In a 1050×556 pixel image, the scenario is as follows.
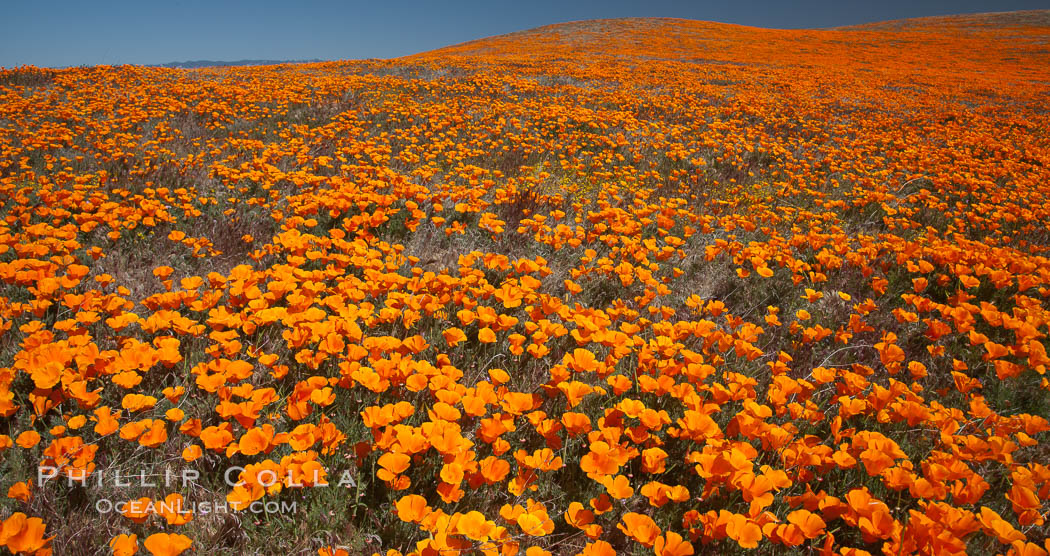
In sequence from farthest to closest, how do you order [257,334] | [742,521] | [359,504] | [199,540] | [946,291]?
[946,291], [257,334], [359,504], [199,540], [742,521]

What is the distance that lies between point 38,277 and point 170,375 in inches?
43.6

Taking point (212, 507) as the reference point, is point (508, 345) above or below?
above

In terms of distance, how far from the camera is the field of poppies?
1810 mm

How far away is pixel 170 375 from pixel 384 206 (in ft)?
8.01

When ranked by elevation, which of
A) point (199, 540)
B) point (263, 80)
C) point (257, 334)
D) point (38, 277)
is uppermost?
point (263, 80)

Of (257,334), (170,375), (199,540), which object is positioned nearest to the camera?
(199,540)

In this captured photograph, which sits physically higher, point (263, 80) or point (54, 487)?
point (263, 80)

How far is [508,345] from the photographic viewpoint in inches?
127

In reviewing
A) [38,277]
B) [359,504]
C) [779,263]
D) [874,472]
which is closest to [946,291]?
[779,263]

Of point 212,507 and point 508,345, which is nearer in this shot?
point 212,507

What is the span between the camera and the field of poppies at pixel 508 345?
1810 millimetres

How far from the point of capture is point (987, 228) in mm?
5809

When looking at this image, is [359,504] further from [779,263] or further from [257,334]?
[779,263]

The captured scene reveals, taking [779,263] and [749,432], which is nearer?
[749,432]
